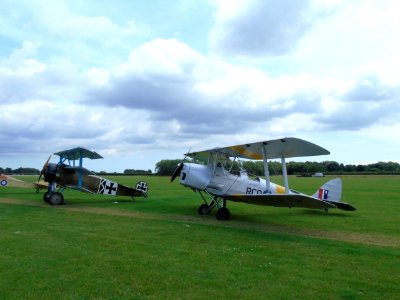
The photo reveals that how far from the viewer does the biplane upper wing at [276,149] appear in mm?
11344

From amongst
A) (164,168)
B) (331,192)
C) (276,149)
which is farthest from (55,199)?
(164,168)

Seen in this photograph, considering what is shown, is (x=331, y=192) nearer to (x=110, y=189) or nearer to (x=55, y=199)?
(x=110, y=189)

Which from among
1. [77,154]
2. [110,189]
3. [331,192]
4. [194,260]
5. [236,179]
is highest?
[77,154]

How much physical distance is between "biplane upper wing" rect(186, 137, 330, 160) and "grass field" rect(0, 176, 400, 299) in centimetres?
236

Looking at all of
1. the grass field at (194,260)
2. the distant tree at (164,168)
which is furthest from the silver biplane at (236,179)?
the distant tree at (164,168)

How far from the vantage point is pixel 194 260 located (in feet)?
22.5

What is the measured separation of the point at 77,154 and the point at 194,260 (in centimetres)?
1434

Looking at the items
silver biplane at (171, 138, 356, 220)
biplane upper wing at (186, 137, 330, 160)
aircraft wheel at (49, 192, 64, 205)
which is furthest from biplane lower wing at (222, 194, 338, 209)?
aircraft wheel at (49, 192, 64, 205)

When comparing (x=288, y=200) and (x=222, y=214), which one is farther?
(x=222, y=214)

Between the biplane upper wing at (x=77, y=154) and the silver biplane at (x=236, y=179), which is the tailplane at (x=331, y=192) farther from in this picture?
the biplane upper wing at (x=77, y=154)

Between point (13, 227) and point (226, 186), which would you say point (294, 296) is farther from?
point (226, 186)

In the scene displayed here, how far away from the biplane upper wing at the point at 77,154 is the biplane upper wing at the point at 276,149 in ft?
23.6

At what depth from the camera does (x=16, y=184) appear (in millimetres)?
23375

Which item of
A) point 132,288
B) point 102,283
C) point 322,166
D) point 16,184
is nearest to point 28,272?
point 102,283
